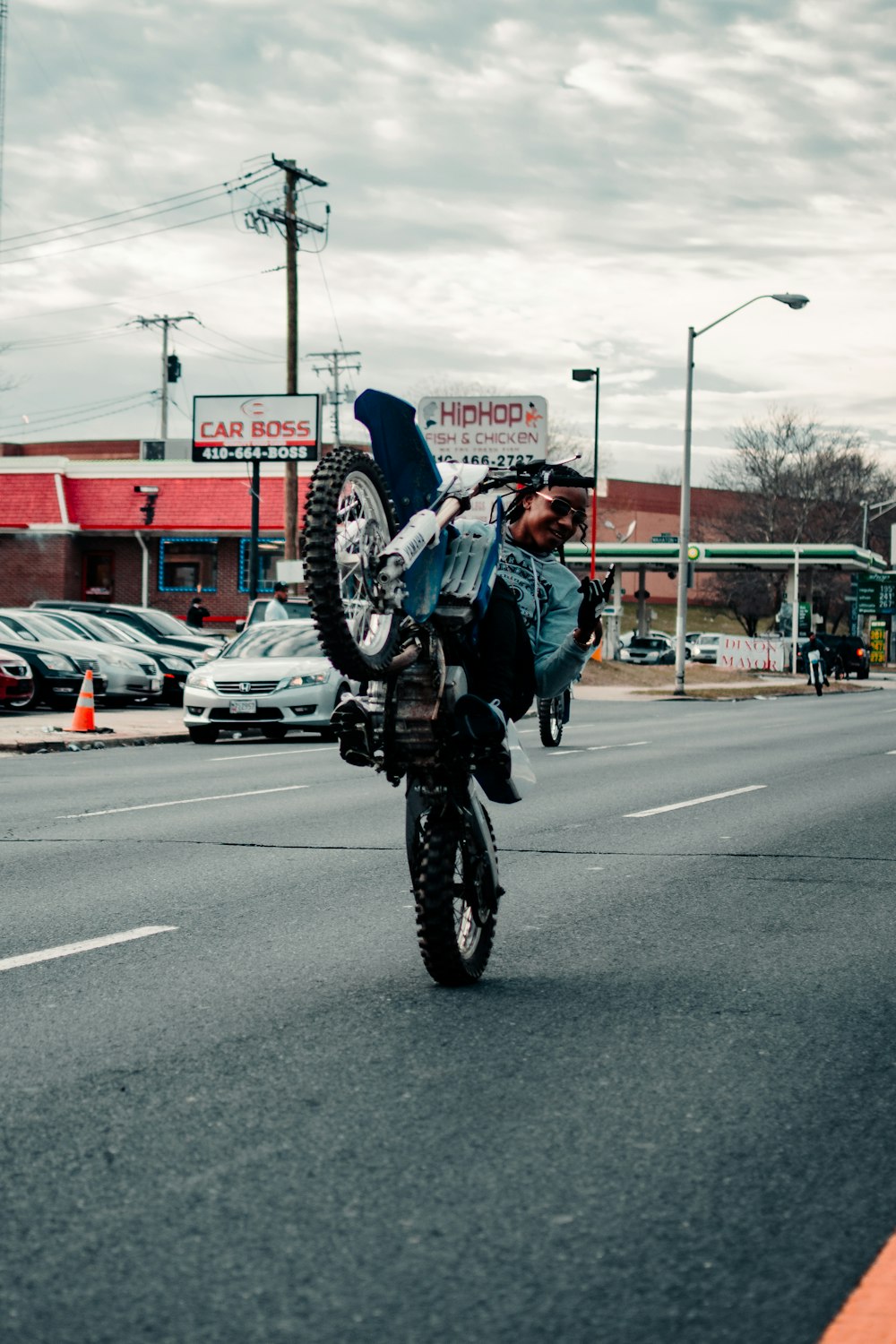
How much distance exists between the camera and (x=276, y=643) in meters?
21.2

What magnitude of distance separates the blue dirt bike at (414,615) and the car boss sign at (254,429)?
121 ft

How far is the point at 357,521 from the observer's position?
5301mm

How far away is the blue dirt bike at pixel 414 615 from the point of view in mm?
5148

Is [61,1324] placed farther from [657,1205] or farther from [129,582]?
[129,582]

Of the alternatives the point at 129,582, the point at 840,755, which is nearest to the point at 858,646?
the point at 129,582

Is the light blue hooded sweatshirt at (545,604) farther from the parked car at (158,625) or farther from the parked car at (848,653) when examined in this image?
the parked car at (848,653)

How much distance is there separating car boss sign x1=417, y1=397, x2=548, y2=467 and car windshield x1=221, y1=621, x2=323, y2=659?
19561 mm

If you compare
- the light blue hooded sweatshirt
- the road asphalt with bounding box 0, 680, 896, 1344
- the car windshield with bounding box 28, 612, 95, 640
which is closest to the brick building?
the car windshield with bounding box 28, 612, 95, 640

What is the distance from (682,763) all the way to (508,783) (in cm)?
1192

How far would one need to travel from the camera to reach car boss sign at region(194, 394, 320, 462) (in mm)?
42281

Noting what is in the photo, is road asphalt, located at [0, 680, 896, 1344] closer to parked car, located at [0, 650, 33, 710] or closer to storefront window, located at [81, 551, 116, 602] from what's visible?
parked car, located at [0, 650, 33, 710]

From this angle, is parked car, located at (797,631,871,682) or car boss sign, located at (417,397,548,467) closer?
car boss sign, located at (417,397,548,467)

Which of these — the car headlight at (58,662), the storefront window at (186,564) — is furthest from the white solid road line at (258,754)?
the storefront window at (186,564)

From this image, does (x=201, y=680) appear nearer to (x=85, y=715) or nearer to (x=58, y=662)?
(x=85, y=715)
